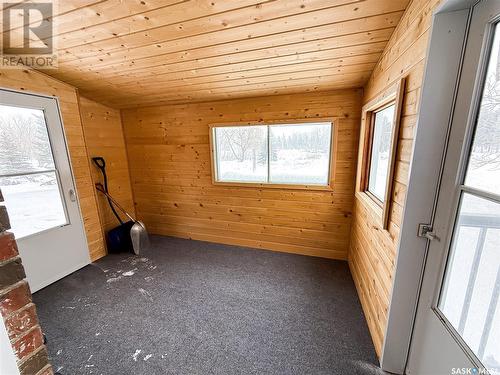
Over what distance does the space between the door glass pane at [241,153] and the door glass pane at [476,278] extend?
2004 millimetres

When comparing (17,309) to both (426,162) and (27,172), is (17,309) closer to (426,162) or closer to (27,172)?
(426,162)

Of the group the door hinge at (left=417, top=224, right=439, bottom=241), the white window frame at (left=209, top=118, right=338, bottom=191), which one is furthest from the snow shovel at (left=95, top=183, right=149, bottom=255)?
the door hinge at (left=417, top=224, right=439, bottom=241)

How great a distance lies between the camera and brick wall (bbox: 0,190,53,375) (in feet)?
→ 1.78

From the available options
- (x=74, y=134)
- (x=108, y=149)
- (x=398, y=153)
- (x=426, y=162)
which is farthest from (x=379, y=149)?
(x=108, y=149)

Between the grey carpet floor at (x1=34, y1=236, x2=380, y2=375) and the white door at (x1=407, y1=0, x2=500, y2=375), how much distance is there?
0.67 metres

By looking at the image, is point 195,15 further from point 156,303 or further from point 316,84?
point 156,303

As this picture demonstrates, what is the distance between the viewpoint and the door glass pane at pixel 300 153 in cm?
249

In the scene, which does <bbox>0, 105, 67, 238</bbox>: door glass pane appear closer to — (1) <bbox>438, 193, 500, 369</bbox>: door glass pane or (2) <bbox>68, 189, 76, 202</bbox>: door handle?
(2) <bbox>68, 189, 76, 202</bbox>: door handle

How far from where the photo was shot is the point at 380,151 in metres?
1.85

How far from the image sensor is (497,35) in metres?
0.83

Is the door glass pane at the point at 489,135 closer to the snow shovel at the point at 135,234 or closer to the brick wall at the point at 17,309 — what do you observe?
the brick wall at the point at 17,309

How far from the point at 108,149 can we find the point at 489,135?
3.76 m

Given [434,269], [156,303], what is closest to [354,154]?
[434,269]
